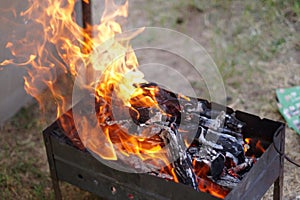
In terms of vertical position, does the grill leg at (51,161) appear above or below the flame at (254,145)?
below

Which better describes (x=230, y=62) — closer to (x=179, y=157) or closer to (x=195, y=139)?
(x=195, y=139)

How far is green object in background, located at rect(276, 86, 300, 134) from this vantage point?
11.7 feet

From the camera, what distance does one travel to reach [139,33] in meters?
4.52

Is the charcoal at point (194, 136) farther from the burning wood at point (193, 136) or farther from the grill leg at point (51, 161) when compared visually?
the grill leg at point (51, 161)

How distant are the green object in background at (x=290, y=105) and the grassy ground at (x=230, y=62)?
47 millimetres

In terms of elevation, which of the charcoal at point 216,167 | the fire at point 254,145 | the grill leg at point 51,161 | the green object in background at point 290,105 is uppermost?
the green object in background at point 290,105

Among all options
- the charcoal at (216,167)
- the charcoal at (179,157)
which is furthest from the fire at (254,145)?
the charcoal at (179,157)

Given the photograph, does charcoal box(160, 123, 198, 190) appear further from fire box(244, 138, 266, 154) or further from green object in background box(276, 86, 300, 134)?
green object in background box(276, 86, 300, 134)

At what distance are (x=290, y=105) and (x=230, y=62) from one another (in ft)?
2.13

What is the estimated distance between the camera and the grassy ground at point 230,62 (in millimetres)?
3309

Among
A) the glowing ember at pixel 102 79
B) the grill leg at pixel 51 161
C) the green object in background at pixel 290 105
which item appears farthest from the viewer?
the green object in background at pixel 290 105

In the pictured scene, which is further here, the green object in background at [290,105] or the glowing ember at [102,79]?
the green object in background at [290,105]

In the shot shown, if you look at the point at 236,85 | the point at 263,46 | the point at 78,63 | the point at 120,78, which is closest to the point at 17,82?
the point at 78,63

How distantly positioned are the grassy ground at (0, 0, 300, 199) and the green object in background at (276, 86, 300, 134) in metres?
0.05
